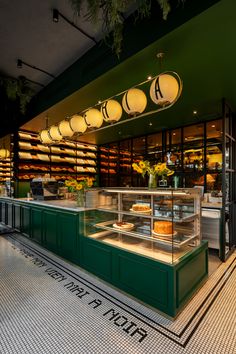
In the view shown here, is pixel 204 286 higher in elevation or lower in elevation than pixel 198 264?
lower

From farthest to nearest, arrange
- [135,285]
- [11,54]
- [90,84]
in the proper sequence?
[11,54]
[90,84]
[135,285]

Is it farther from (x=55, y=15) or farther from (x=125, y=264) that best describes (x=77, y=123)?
(x=125, y=264)

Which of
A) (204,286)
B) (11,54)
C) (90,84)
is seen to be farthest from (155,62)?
(204,286)

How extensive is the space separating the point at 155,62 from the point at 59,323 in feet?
10.9

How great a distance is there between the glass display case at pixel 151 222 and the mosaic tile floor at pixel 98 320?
2.01 ft

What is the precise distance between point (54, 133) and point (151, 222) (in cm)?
264

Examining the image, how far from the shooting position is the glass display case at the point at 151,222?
7.62 feet

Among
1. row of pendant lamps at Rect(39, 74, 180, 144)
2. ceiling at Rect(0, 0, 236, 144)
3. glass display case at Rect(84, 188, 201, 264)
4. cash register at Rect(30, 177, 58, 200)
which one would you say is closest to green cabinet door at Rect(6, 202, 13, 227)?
cash register at Rect(30, 177, 58, 200)

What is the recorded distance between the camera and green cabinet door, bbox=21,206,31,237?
4680 mm

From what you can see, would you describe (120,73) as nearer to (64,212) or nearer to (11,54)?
(11,54)

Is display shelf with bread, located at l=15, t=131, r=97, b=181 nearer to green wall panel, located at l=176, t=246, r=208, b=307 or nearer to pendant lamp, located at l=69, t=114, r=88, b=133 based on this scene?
pendant lamp, located at l=69, t=114, r=88, b=133

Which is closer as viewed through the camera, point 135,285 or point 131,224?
point 135,285

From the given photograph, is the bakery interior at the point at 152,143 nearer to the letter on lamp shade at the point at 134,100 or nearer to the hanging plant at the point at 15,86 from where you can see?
the letter on lamp shade at the point at 134,100

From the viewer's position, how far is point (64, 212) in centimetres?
344
